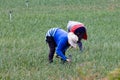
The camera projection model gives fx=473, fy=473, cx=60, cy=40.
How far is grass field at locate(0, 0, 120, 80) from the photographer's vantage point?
337 inches

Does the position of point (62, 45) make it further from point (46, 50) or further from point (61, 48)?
point (46, 50)

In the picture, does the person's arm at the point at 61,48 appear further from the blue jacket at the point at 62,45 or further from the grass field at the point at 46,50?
the grass field at the point at 46,50

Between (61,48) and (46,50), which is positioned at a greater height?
(61,48)

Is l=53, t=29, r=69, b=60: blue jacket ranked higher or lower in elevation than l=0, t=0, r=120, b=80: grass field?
higher

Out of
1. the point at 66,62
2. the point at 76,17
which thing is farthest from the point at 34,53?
the point at 76,17

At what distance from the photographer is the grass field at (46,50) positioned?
337 inches

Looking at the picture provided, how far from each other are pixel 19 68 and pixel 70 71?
106 centimetres

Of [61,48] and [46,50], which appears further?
[46,50]

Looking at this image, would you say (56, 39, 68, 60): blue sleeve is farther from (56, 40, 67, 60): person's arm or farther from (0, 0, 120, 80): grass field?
(0, 0, 120, 80): grass field

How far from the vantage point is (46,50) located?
11.4 meters

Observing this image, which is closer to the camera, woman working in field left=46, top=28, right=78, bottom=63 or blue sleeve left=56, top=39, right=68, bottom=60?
woman working in field left=46, top=28, right=78, bottom=63

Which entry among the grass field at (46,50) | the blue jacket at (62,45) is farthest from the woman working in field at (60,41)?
the grass field at (46,50)

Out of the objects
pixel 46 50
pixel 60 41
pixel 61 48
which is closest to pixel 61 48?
pixel 61 48

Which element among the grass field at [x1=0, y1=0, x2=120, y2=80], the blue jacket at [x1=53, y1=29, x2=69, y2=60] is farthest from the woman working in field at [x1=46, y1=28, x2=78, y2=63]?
the grass field at [x1=0, y1=0, x2=120, y2=80]
